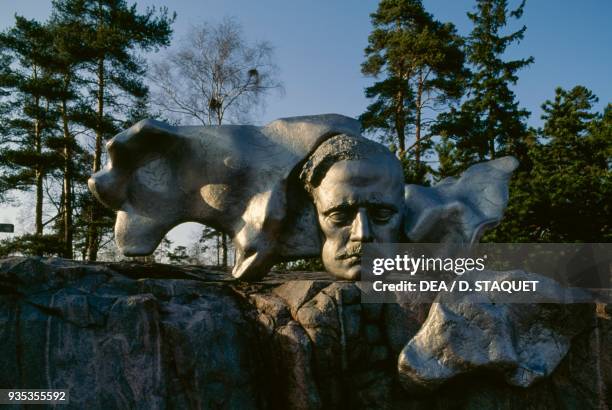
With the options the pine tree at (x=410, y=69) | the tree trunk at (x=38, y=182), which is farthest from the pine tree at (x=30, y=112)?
the pine tree at (x=410, y=69)

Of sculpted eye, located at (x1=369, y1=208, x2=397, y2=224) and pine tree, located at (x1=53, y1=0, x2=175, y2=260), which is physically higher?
pine tree, located at (x1=53, y1=0, x2=175, y2=260)

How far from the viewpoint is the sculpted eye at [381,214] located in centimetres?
411

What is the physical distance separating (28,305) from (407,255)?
2676 millimetres

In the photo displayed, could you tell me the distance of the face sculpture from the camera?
4043 mm

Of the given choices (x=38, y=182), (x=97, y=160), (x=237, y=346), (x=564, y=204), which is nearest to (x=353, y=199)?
(x=237, y=346)

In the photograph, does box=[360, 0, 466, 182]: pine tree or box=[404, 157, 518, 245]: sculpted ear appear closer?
box=[404, 157, 518, 245]: sculpted ear

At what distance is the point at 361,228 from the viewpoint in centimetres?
399

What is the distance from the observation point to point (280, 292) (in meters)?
3.70

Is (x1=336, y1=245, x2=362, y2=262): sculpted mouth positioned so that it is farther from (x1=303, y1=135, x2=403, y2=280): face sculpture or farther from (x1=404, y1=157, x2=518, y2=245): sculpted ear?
(x1=404, y1=157, x2=518, y2=245): sculpted ear

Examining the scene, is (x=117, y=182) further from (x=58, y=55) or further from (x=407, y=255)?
(x=58, y=55)

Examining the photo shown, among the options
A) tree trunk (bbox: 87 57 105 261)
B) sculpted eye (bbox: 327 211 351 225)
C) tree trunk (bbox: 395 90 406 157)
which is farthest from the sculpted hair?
tree trunk (bbox: 395 90 406 157)

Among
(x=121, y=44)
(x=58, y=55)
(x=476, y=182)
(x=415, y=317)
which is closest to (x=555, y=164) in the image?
(x=476, y=182)

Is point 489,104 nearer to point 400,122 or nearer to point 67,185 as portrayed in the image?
point 400,122

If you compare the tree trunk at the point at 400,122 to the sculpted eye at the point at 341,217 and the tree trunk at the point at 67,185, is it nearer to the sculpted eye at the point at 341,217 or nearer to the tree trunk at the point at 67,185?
the tree trunk at the point at 67,185
